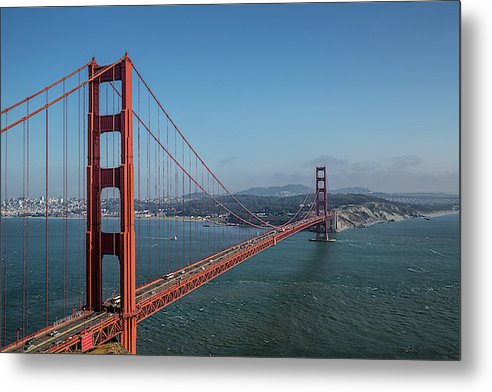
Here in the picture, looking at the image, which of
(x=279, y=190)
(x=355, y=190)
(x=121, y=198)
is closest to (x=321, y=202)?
(x=279, y=190)

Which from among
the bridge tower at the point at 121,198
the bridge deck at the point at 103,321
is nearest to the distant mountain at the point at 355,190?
the bridge deck at the point at 103,321

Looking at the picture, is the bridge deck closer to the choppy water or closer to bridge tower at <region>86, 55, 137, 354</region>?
bridge tower at <region>86, 55, 137, 354</region>

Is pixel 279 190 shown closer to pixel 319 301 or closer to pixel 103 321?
pixel 319 301

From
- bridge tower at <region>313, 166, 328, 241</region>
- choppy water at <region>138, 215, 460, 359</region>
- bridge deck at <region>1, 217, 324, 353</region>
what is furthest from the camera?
bridge tower at <region>313, 166, 328, 241</region>

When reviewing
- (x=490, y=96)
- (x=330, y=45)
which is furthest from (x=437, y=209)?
(x=330, y=45)

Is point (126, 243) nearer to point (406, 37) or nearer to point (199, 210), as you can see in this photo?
point (199, 210)

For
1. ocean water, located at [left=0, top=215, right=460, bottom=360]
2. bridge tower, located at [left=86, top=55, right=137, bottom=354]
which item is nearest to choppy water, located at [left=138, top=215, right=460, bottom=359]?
ocean water, located at [left=0, top=215, right=460, bottom=360]
